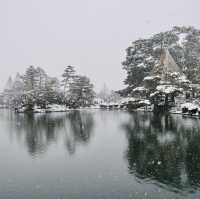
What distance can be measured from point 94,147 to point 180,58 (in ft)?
136

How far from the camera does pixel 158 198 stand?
8.09 metres

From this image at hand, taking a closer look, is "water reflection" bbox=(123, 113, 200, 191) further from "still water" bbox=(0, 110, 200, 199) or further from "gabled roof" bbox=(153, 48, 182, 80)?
"gabled roof" bbox=(153, 48, 182, 80)

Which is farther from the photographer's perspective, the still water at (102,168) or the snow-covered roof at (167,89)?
the snow-covered roof at (167,89)

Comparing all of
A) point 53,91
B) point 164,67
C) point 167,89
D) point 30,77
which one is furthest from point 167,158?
point 30,77

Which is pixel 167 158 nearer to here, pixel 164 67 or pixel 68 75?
pixel 164 67

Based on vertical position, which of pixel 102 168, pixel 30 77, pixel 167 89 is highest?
pixel 30 77

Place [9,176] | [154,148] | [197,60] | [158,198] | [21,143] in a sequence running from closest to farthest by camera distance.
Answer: [158,198]
[9,176]
[154,148]
[21,143]
[197,60]

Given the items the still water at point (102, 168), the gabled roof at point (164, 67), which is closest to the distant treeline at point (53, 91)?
the gabled roof at point (164, 67)

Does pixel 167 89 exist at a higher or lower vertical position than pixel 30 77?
lower

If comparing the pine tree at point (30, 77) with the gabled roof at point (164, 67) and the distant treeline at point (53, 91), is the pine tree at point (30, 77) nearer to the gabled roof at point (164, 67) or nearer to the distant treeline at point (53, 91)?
the distant treeline at point (53, 91)

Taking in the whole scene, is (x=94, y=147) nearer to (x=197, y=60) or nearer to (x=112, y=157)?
(x=112, y=157)

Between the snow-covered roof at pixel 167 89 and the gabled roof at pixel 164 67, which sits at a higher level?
the gabled roof at pixel 164 67

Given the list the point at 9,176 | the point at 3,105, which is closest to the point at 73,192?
the point at 9,176

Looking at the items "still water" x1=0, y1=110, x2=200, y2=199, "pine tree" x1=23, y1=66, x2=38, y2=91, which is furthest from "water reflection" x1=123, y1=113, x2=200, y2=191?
"pine tree" x1=23, y1=66, x2=38, y2=91
